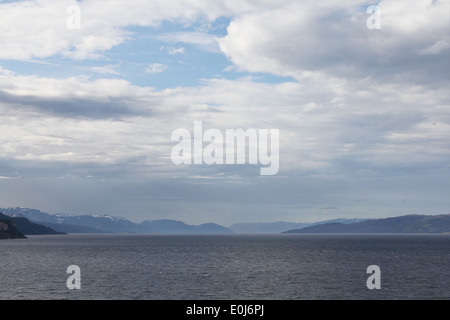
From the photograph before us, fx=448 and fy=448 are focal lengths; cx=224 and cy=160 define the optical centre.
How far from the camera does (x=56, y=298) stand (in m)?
84.3
